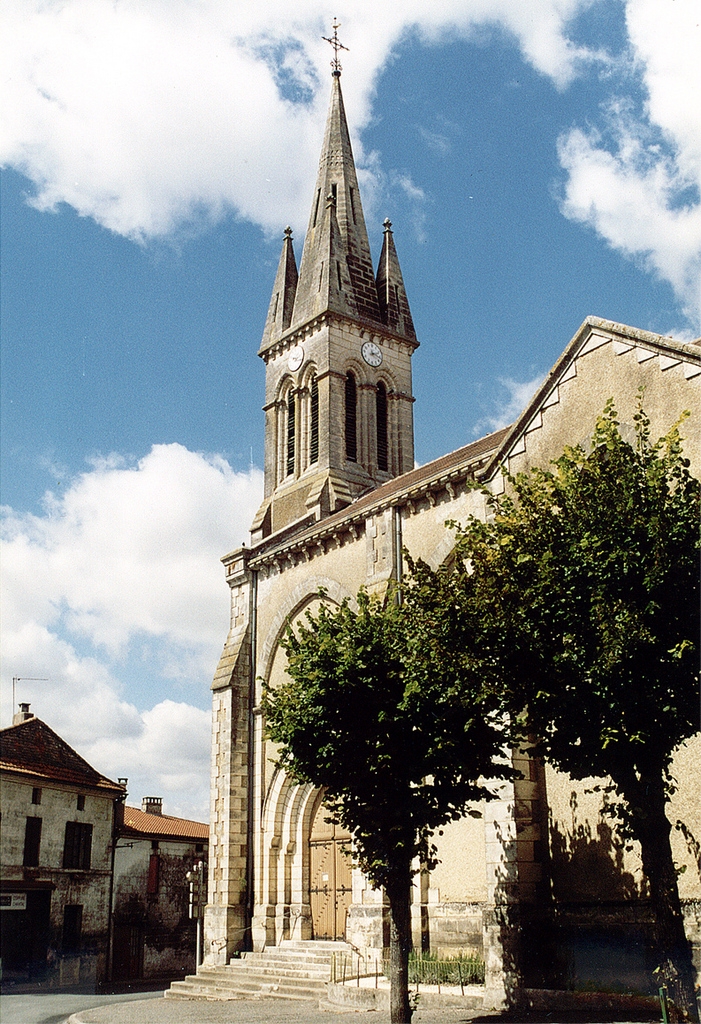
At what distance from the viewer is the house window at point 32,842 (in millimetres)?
25219

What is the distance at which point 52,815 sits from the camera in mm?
26391

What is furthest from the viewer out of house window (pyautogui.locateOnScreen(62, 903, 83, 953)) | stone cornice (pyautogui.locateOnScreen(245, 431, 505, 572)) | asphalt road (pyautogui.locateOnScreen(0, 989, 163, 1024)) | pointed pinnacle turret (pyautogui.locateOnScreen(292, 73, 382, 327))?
pointed pinnacle turret (pyautogui.locateOnScreen(292, 73, 382, 327))

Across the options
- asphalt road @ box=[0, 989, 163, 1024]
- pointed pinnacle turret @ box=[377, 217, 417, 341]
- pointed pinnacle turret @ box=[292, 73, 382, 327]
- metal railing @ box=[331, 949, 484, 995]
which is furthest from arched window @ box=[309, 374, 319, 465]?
metal railing @ box=[331, 949, 484, 995]

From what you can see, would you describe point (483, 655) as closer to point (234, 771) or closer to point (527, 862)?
point (527, 862)

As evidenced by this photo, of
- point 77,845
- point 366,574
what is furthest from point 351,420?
point 77,845

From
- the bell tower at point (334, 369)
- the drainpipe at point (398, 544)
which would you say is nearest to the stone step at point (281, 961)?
the drainpipe at point (398, 544)

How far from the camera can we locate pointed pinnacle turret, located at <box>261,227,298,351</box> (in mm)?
39688

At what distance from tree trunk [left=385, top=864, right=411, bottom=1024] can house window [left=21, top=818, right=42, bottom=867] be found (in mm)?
14176

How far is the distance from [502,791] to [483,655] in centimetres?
443

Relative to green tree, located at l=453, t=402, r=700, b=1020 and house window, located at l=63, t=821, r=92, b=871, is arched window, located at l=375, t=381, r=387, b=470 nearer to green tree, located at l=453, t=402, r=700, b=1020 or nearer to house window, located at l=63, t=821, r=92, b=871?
house window, located at l=63, t=821, r=92, b=871

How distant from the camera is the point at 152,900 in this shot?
3612cm

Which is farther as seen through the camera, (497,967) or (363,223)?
(363,223)

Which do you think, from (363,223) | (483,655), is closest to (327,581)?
(483,655)

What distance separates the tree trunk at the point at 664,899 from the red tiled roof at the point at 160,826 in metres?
25.8
